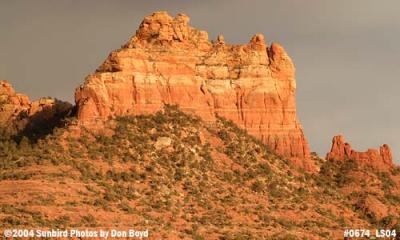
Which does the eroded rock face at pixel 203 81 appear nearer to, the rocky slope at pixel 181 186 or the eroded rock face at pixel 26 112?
the rocky slope at pixel 181 186

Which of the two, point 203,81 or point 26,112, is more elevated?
point 203,81

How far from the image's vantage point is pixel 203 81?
484ft

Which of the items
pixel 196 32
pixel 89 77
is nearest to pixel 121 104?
pixel 89 77

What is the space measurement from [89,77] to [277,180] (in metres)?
20.4

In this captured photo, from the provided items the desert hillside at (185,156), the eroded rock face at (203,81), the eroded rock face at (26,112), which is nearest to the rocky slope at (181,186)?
the desert hillside at (185,156)

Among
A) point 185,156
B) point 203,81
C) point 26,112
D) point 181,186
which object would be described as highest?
point 203,81

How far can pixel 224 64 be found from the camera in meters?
150

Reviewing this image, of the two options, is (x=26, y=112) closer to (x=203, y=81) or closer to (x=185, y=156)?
(x=203, y=81)

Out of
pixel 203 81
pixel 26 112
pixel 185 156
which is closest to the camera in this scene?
pixel 185 156

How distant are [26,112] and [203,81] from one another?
63.3 ft

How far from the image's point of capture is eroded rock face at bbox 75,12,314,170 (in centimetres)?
14125

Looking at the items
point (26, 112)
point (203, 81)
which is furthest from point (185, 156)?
point (26, 112)

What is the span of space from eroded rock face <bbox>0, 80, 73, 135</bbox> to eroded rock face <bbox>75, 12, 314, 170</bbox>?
28.4 feet

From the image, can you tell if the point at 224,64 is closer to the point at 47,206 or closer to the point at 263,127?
the point at 263,127
